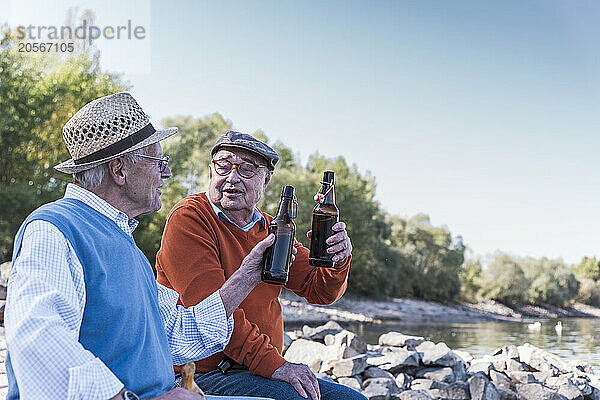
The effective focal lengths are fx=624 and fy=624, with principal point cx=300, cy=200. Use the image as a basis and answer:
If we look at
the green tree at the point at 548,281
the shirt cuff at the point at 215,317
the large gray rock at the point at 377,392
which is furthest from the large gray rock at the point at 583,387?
the green tree at the point at 548,281

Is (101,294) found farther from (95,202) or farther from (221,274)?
(221,274)

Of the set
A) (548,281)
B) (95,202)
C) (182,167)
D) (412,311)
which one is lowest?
(412,311)

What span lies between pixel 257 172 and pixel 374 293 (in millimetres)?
29916

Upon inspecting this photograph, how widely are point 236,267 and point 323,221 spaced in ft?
1.36

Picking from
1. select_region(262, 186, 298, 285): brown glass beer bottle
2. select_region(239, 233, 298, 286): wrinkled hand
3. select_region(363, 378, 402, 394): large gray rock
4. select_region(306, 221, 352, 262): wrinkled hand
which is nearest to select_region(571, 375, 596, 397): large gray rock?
select_region(363, 378, 402, 394): large gray rock

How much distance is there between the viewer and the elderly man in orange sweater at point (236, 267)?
2.42 meters

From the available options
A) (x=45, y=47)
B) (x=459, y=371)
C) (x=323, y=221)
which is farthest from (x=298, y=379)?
(x=45, y=47)

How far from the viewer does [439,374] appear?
21.6 feet

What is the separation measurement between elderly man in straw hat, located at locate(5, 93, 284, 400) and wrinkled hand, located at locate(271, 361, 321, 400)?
0.36 m

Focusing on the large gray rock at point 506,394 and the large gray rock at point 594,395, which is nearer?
the large gray rock at point 506,394

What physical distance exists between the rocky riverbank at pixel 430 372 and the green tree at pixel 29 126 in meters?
16.1

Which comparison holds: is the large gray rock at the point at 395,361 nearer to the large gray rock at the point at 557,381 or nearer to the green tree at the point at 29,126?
the large gray rock at the point at 557,381

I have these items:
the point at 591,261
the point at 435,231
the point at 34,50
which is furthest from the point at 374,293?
the point at 591,261

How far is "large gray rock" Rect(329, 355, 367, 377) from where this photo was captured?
6.10 m
